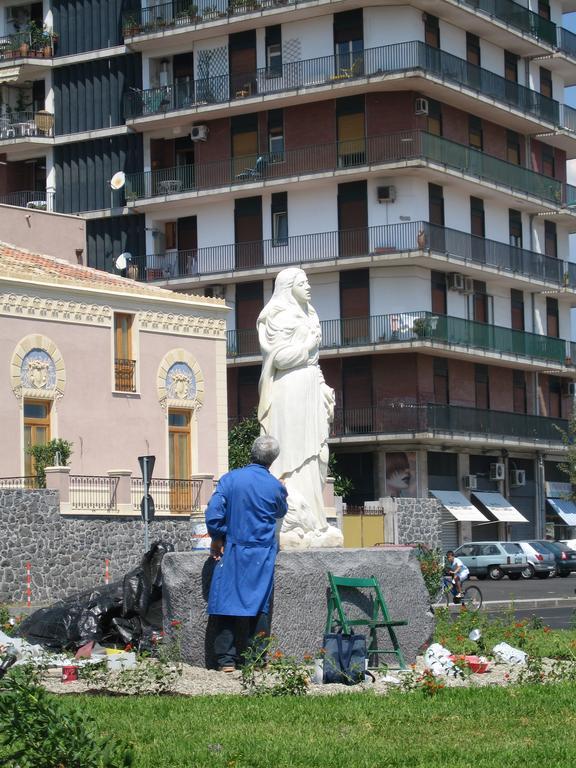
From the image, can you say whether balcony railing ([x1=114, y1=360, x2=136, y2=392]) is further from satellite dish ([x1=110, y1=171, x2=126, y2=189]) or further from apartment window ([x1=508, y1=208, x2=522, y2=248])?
apartment window ([x1=508, y1=208, x2=522, y2=248])

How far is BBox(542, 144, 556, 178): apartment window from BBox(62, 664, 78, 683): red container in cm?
5310

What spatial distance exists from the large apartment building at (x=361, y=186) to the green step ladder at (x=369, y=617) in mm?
40447

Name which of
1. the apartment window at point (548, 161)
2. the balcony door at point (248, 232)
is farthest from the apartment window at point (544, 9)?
the balcony door at point (248, 232)

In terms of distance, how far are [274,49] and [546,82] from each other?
38.4 ft

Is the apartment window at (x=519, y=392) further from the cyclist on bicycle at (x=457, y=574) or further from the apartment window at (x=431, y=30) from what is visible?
the cyclist on bicycle at (x=457, y=574)

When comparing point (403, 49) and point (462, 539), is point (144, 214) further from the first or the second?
point (462, 539)

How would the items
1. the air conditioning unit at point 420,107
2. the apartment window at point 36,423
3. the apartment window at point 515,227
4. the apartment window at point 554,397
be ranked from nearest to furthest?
the apartment window at point 36,423 < the air conditioning unit at point 420,107 < the apartment window at point 515,227 < the apartment window at point 554,397

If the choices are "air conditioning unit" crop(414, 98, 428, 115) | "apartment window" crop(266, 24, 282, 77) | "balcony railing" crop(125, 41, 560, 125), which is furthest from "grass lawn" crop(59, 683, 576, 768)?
"apartment window" crop(266, 24, 282, 77)

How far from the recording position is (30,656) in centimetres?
1323

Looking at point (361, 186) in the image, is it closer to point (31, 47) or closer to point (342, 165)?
point (342, 165)

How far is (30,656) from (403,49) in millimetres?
45402

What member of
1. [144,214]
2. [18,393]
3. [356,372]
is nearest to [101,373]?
[18,393]

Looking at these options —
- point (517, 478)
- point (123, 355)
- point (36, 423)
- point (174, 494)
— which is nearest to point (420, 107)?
point (517, 478)

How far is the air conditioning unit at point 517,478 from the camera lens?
6128 cm
